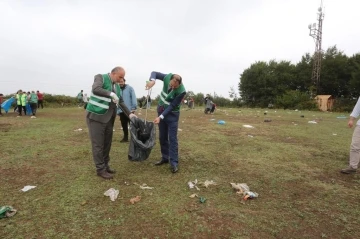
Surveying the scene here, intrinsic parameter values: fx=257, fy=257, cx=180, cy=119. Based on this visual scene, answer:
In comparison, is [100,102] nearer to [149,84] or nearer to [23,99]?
[149,84]

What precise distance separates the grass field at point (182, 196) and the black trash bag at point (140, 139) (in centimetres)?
31

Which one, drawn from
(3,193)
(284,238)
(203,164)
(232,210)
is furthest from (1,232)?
(203,164)

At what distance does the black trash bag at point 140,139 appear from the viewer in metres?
4.18

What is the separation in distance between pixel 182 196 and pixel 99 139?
1.50m

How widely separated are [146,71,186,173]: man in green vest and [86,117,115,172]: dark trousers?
783mm

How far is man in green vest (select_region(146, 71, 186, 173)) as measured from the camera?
421cm

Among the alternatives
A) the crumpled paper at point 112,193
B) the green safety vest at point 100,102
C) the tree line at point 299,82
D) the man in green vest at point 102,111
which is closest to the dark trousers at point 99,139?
the man in green vest at point 102,111

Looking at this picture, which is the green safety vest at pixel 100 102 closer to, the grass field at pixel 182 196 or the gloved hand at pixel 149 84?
the gloved hand at pixel 149 84

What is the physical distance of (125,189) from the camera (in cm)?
355

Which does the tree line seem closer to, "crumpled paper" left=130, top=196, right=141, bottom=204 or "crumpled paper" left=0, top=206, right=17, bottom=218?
"crumpled paper" left=130, top=196, right=141, bottom=204

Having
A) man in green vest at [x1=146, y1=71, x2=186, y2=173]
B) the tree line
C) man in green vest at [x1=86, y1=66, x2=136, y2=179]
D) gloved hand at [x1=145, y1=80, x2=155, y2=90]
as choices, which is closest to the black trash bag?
man in green vest at [x1=146, y1=71, x2=186, y2=173]

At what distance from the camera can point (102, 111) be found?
3.75 m

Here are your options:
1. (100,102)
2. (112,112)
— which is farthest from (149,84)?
(100,102)

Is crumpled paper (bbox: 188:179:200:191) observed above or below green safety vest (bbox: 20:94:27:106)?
Answer: below
